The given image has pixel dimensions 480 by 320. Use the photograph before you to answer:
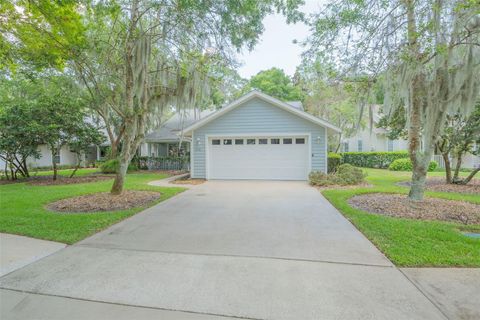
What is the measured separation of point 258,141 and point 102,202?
7283mm

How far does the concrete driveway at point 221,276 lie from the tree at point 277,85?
2496 cm

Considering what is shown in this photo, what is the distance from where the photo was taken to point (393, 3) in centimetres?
572

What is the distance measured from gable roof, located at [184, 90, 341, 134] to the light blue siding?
0.19m

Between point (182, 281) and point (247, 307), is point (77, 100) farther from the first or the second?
point (247, 307)

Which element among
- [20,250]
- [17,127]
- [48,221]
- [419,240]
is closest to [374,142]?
[419,240]

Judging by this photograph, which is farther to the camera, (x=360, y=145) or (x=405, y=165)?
(x=360, y=145)

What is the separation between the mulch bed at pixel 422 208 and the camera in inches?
216

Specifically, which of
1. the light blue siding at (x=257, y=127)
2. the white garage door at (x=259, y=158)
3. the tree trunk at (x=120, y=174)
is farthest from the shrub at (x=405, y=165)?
the tree trunk at (x=120, y=174)

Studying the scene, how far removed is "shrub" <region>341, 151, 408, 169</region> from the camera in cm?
1775

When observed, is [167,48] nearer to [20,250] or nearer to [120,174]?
[120,174]

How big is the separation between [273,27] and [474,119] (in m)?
7.63

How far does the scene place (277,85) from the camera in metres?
28.7

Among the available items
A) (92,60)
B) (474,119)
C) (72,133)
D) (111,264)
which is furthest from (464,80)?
(72,133)

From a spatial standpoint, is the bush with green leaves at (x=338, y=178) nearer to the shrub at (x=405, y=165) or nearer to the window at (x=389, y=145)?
the shrub at (x=405, y=165)
